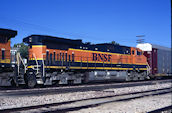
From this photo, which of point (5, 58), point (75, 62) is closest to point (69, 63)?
point (75, 62)

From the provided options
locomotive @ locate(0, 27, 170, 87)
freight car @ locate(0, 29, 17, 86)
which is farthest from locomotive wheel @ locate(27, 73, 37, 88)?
freight car @ locate(0, 29, 17, 86)

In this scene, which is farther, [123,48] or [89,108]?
[123,48]

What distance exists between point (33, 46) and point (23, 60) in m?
1.27

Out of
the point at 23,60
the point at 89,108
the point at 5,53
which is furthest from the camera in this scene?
the point at 23,60

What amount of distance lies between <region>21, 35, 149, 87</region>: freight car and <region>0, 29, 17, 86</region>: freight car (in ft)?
3.03

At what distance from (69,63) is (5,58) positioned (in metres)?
4.92

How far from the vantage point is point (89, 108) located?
7426 millimetres

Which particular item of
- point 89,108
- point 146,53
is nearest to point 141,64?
point 146,53

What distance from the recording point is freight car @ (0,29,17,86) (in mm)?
13245

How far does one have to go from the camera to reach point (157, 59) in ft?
86.0

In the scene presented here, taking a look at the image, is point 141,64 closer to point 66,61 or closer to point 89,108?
→ point 66,61

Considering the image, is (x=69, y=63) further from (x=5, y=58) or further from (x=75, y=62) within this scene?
(x=5, y=58)

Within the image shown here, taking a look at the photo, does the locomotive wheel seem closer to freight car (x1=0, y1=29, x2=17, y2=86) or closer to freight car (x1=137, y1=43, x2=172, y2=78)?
freight car (x1=0, y1=29, x2=17, y2=86)

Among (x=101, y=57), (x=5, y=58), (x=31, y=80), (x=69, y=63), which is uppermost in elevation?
(x=101, y=57)
